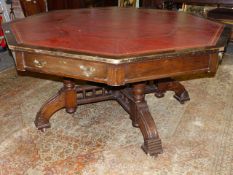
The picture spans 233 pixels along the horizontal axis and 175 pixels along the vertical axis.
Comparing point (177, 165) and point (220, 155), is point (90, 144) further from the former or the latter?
point (220, 155)

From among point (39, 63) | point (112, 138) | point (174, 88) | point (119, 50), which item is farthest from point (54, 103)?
point (174, 88)

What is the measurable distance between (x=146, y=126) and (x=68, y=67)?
2.12 ft

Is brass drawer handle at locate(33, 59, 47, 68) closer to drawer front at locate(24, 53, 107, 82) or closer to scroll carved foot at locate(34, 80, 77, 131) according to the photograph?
drawer front at locate(24, 53, 107, 82)

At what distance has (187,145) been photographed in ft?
5.47

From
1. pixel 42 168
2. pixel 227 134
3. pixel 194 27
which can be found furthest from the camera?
pixel 227 134

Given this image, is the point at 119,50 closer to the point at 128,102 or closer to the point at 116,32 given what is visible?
the point at 116,32

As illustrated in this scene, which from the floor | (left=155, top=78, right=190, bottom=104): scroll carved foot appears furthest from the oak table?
(left=155, top=78, right=190, bottom=104): scroll carved foot

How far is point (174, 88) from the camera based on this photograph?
214 cm

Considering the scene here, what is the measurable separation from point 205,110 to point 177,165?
0.70 metres

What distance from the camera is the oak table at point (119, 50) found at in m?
1.16

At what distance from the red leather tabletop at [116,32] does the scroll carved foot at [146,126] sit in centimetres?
37

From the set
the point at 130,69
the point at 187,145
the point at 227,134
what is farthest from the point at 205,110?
the point at 130,69

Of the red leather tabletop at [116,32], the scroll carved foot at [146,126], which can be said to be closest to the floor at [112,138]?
the scroll carved foot at [146,126]

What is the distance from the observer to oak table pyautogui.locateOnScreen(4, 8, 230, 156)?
1.16 m
